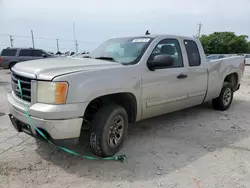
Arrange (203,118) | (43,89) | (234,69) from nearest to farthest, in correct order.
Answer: (43,89)
(203,118)
(234,69)

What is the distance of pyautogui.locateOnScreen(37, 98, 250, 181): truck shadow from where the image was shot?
10.2ft

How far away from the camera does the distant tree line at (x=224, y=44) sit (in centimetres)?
5147

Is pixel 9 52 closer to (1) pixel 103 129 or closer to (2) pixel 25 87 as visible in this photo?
(2) pixel 25 87

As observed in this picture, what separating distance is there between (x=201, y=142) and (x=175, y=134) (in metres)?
0.51

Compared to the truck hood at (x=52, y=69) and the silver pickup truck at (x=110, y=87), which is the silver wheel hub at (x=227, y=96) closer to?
the silver pickup truck at (x=110, y=87)

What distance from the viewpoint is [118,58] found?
3.91m

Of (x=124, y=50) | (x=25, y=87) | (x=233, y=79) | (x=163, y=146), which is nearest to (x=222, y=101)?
(x=233, y=79)

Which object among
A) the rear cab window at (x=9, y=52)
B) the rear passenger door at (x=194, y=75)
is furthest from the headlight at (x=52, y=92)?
the rear cab window at (x=9, y=52)

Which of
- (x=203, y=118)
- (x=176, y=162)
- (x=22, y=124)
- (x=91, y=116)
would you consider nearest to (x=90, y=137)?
(x=91, y=116)

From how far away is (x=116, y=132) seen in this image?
348 centimetres

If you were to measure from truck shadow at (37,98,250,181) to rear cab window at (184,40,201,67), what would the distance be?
128cm

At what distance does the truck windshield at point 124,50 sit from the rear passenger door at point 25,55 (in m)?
12.3

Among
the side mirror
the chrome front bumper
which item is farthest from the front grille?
the side mirror

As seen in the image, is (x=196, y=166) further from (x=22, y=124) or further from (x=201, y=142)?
(x=22, y=124)
